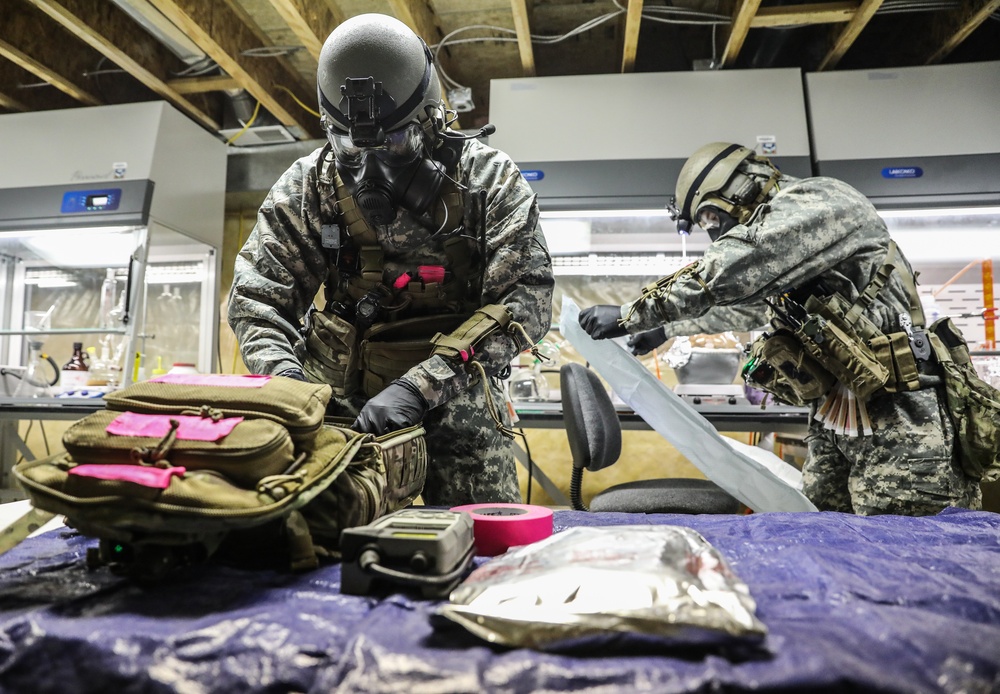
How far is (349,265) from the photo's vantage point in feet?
5.14

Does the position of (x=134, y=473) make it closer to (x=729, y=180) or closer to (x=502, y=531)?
(x=502, y=531)

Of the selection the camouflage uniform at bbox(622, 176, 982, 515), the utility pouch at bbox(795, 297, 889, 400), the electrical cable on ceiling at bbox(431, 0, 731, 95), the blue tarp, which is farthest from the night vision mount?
the electrical cable on ceiling at bbox(431, 0, 731, 95)

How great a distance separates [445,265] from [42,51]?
3282mm

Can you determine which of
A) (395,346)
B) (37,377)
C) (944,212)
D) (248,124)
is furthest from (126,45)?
(944,212)

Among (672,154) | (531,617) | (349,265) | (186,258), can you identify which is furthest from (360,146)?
(186,258)

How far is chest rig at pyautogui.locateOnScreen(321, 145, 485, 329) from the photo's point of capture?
4.91 feet

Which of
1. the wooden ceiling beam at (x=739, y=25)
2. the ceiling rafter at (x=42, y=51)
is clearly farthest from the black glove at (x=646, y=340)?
the ceiling rafter at (x=42, y=51)

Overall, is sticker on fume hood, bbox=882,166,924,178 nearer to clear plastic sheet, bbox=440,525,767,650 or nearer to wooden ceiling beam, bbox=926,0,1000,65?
wooden ceiling beam, bbox=926,0,1000,65

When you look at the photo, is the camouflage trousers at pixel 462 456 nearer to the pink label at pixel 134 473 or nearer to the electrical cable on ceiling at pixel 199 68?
the pink label at pixel 134 473

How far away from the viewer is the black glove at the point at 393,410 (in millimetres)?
1159

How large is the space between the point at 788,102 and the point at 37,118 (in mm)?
4226

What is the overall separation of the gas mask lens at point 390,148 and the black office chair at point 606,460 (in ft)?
3.37

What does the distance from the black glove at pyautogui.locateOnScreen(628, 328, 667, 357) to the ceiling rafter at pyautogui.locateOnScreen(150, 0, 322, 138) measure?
243cm

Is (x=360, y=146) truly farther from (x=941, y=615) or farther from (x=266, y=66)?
(x=266, y=66)
